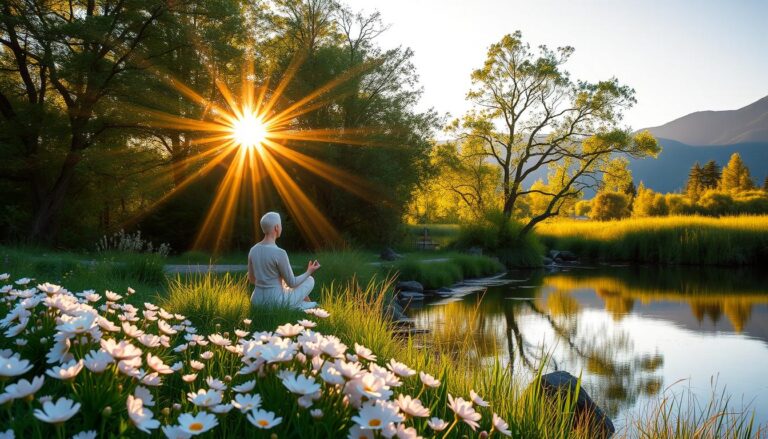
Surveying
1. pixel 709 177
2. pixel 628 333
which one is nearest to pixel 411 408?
pixel 628 333

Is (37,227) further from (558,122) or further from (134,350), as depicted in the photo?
(558,122)

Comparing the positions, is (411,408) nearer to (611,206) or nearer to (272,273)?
(272,273)

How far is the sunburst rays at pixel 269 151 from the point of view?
2250 cm

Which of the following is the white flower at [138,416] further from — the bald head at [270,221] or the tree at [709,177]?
the tree at [709,177]

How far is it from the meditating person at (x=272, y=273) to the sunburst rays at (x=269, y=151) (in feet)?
50.7

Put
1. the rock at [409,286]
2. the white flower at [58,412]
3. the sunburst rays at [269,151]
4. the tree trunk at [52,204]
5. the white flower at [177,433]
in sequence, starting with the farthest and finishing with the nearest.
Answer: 1. the sunburst rays at [269,151]
2. the tree trunk at [52,204]
3. the rock at [409,286]
4. the white flower at [177,433]
5. the white flower at [58,412]

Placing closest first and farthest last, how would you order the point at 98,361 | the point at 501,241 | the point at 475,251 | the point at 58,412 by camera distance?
the point at 58,412
the point at 98,361
the point at 475,251
the point at 501,241

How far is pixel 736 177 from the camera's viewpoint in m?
65.2

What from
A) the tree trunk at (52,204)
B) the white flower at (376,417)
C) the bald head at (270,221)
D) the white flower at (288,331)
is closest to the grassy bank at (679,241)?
the tree trunk at (52,204)

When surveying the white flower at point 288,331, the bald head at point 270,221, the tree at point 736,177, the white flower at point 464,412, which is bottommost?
the white flower at point 464,412

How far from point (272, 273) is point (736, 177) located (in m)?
71.0

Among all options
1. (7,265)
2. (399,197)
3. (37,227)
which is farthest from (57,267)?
(399,197)

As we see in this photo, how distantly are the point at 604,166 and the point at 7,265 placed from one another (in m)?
31.3

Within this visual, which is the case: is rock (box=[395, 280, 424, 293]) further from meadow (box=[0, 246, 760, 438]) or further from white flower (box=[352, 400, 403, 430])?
white flower (box=[352, 400, 403, 430])
